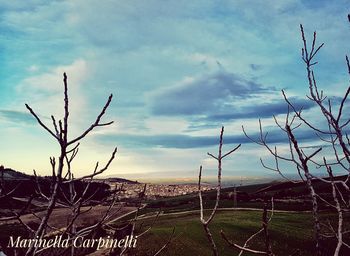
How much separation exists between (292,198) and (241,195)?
7.08 m

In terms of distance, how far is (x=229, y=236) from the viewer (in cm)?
2811

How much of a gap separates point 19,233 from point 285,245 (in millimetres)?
21525

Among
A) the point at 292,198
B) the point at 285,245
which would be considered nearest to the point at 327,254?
the point at 285,245

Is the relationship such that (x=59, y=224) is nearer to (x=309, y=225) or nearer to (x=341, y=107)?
(x=309, y=225)

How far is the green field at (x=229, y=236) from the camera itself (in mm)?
24828

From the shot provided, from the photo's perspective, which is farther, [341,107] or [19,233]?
[19,233]

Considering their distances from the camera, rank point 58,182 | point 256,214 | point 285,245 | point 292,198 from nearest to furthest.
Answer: point 58,182 < point 285,245 < point 256,214 < point 292,198

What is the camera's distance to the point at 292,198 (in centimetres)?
5466

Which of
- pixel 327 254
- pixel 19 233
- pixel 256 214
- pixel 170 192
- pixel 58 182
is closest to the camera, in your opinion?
pixel 58 182

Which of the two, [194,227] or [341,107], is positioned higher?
[341,107]

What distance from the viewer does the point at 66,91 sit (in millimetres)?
2320

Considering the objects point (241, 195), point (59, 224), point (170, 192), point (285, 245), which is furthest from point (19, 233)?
point (170, 192)

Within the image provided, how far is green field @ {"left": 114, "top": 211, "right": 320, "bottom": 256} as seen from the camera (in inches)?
977

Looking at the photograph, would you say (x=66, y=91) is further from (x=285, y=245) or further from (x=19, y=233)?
(x=19, y=233)
